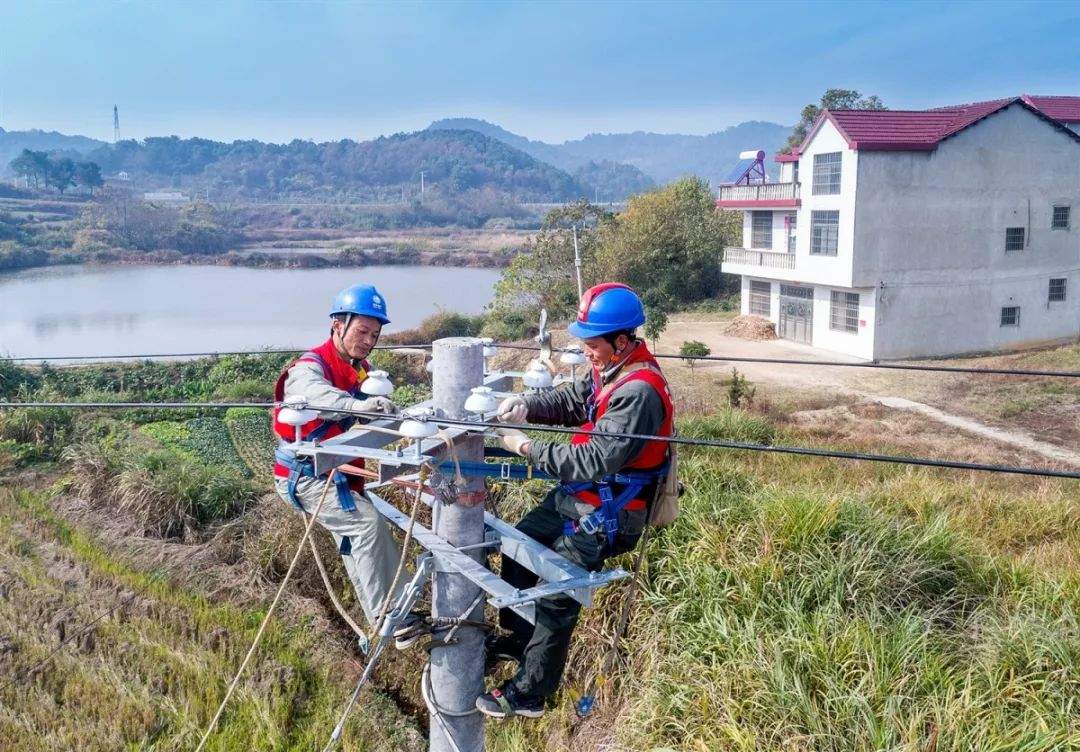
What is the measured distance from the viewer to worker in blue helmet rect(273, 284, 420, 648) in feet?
17.2

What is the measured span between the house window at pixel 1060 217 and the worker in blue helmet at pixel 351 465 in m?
33.1

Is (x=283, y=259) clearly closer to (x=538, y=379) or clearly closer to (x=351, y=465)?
(x=351, y=465)

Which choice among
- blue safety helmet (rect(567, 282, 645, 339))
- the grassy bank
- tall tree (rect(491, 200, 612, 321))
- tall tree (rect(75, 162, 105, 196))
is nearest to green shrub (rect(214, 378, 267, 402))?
tall tree (rect(491, 200, 612, 321))

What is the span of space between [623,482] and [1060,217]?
33666 mm

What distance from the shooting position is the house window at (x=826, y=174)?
30.8 metres

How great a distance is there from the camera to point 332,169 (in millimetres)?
161750

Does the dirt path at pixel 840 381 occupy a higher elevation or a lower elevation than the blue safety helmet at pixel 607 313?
lower

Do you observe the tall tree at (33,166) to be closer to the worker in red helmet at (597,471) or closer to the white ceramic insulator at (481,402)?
the worker in red helmet at (597,471)

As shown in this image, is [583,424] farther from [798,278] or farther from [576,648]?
[798,278]

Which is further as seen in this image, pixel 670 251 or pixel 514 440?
pixel 670 251

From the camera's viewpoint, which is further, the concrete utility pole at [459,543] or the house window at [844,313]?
the house window at [844,313]

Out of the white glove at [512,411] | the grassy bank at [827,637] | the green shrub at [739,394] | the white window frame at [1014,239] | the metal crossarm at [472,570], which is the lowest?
the green shrub at [739,394]

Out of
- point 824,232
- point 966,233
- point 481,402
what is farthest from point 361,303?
point 966,233

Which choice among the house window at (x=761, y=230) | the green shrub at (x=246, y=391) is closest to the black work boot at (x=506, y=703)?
the green shrub at (x=246, y=391)
